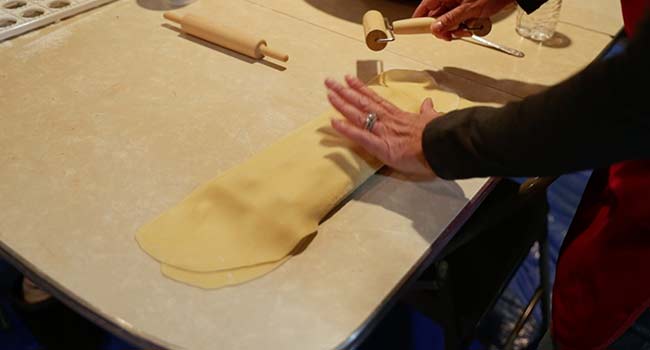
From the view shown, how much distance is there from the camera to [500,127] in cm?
54

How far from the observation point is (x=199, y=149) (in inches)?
27.4

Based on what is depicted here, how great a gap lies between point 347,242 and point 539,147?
0.73 ft

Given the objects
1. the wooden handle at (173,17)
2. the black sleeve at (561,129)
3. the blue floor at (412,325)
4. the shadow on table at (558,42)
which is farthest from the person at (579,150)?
the blue floor at (412,325)

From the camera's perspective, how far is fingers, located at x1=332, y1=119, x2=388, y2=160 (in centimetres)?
65

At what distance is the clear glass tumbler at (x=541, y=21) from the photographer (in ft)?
3.20

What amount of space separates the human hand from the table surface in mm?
34

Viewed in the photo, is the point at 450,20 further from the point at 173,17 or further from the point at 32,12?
the point at 32,12

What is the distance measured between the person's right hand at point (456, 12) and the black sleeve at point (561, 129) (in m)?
0.34

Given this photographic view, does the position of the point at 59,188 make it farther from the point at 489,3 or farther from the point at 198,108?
the point at 489,3

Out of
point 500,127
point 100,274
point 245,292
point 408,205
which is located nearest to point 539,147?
point 500,127

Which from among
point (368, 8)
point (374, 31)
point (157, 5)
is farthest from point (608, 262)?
point (157, 5)

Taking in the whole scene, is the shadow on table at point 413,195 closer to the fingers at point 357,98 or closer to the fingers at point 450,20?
the fingers at point 357,98

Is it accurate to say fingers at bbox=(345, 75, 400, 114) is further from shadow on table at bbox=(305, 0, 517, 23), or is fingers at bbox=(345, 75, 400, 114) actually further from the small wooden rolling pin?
shadow on table at bbox=(305, 0, 517, 23)

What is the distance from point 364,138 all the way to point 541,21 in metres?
0.53
